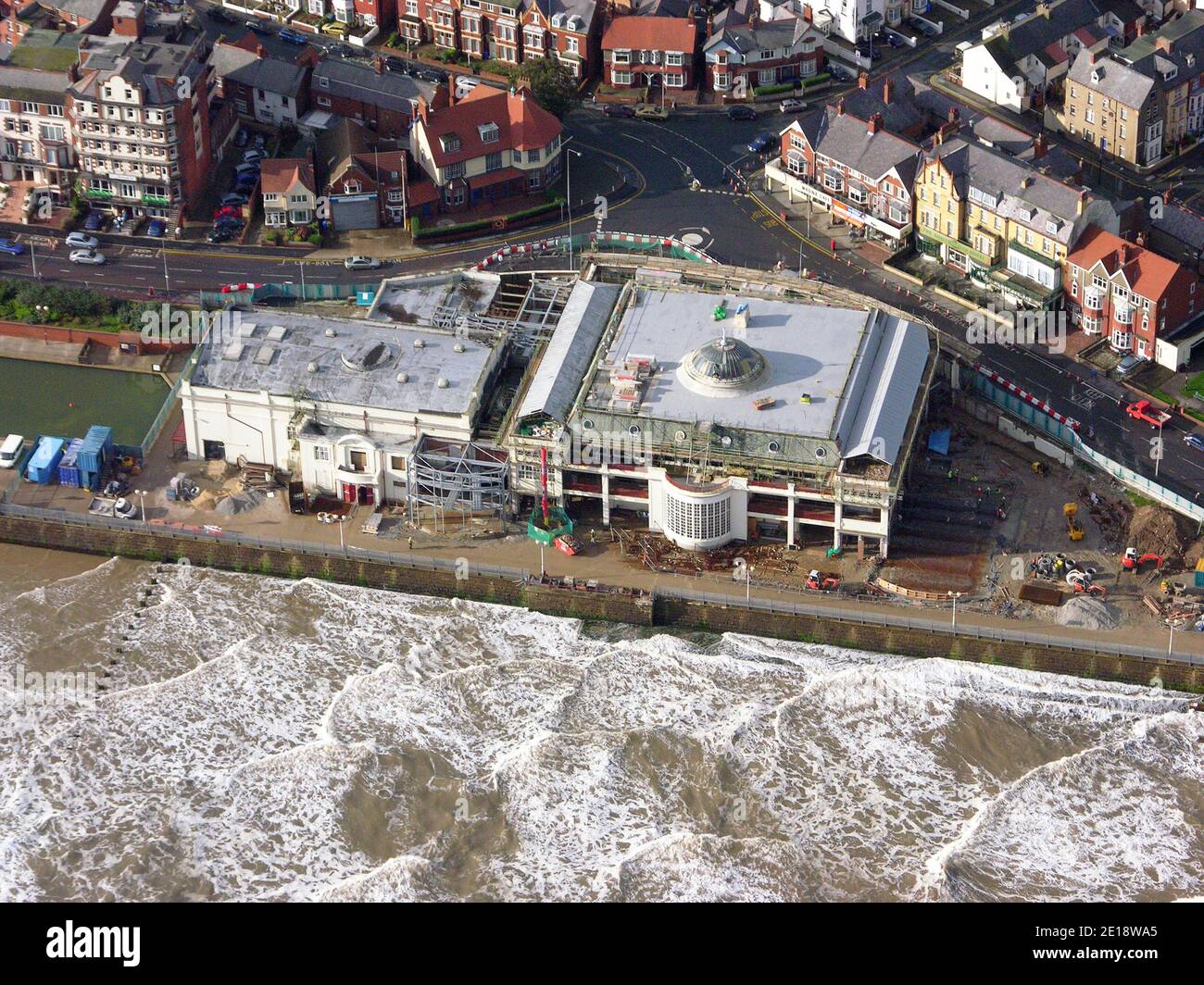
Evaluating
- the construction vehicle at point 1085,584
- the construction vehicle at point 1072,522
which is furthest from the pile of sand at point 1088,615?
the construction vehicle at point 1072,522

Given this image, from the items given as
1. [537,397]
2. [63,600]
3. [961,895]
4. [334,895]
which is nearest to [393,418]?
[537,397]

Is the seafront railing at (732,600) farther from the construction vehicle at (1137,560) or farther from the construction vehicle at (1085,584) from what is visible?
the construction vehicle at (1137,560)

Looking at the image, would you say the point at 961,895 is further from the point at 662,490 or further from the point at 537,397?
the point at 537,397

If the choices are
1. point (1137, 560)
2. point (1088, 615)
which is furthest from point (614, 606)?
point (1137, 560)

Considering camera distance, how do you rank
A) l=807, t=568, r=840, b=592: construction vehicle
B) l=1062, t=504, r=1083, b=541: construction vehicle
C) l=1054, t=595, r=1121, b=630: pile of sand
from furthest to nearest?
l=1062, t=504, r=1083, b=541: construction vehicle
l=807, t=568, r=840, b=592: construction vehicle
l=1054, t=595, r=1121, b=630: pile of sand

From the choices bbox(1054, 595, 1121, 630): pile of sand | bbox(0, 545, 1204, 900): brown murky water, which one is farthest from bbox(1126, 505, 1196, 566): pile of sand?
bbox(0, 545, 1204, 900): brown murky water

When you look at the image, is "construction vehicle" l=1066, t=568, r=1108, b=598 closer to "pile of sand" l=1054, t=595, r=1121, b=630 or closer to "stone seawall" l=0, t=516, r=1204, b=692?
"pile of sand" l=1054, t=595, r=1121, b=630

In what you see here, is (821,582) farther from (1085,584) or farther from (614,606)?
(1085,584)
